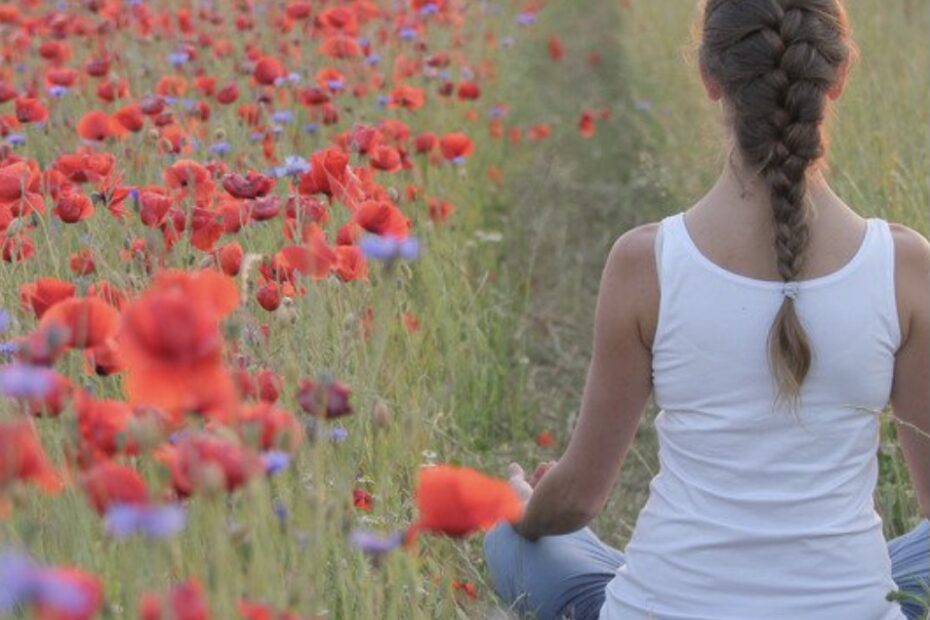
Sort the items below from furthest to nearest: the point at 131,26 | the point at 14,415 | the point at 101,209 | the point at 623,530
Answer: the point at 131,26 < the point at 623,530 < the point at 101,209 < the point at 14,415

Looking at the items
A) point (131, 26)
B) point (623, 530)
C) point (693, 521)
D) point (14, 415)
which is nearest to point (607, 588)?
point (693, 521)

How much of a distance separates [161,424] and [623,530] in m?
2.10

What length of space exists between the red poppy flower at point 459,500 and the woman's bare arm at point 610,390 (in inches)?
27.6

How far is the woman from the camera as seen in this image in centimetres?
215

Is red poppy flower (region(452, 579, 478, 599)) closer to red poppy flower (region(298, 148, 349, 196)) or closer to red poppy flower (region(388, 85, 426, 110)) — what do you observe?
red poppy flower (region(298, 148, 349, 196))

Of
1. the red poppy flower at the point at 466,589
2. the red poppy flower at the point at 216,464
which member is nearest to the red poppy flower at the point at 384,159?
the red poppy flower at the point at 466,589

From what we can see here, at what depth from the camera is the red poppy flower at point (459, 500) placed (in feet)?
5.03

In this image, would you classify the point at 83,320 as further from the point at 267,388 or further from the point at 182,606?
the point at 182,606

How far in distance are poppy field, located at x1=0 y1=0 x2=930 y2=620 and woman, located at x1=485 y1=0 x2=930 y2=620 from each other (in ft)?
0.70

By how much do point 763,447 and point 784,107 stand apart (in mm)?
399

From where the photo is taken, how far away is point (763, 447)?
2.22m

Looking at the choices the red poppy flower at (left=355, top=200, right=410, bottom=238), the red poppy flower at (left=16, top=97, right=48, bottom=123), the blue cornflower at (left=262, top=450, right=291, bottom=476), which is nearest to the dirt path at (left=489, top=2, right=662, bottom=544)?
the red poppy flower at (left=355, top=200, right=410, bottom=238)

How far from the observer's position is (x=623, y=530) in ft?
12.1

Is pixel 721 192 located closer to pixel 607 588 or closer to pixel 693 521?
pixel 693 521
